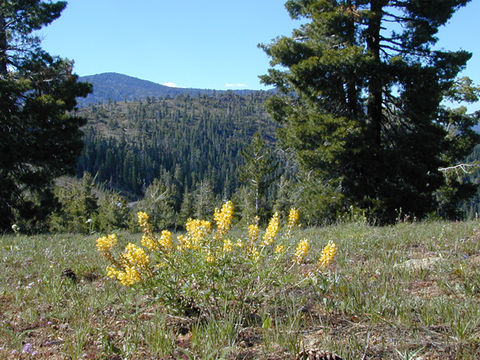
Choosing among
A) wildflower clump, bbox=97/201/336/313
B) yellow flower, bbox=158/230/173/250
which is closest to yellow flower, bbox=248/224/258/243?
wildflower clump, bbox=97/201/336/313

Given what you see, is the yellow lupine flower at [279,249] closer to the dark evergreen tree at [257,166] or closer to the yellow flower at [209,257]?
the yellow flower at [209,257]

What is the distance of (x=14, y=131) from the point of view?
12695 millimetres

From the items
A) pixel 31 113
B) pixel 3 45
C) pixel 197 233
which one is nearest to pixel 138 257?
pixel 197 233

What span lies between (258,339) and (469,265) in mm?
2347

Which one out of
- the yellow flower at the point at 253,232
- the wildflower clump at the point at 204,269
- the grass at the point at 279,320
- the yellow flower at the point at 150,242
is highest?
the yellow flower at the point at 253,232

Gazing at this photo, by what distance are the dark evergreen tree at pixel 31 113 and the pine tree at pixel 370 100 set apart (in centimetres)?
805

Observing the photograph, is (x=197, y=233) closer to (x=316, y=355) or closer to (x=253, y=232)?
(x=253, y=232)

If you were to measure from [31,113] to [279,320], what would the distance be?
1319cm

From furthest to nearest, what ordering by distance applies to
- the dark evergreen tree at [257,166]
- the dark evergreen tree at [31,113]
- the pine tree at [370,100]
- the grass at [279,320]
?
the dark evergreen tree at [257,166] < the dark evergreen tree at [31,113] < the pine tree at [370,100] < the grass at [279,320]

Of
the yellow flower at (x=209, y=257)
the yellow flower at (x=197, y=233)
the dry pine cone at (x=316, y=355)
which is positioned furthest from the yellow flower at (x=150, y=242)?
the dry pine cone at (x=316, y=355)

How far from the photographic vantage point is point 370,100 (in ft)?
39.7

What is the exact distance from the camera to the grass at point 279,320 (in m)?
2.02

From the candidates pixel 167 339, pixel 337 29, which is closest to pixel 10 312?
pixel 167 339

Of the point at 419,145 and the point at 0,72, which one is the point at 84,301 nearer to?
the point at 419,145
